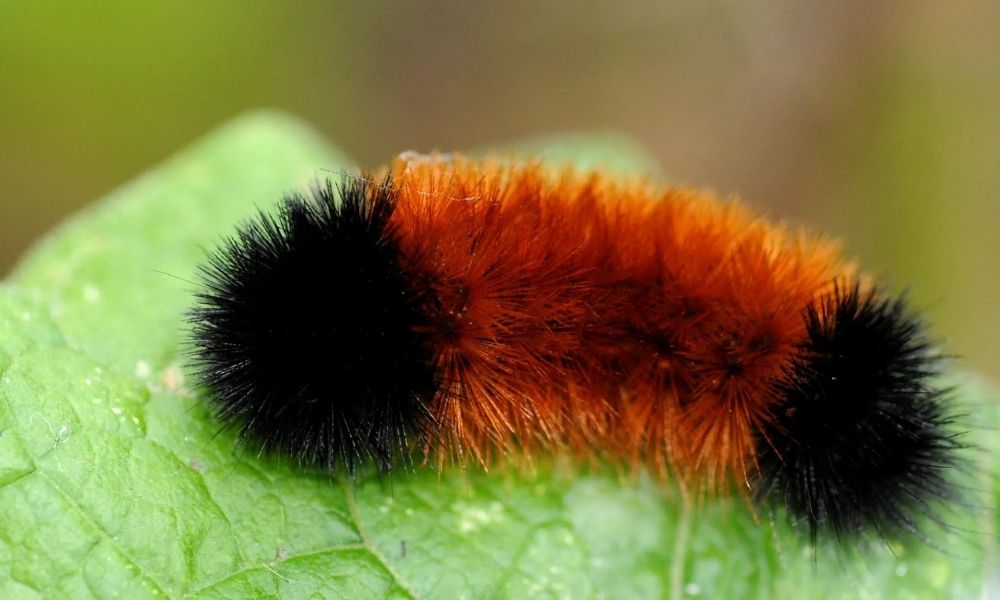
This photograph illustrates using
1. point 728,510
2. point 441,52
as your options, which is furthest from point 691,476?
point 441,52

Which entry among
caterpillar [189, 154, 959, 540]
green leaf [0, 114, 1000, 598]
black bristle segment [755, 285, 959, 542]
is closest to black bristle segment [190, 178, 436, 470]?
caterpillar [189, 154, 959, 540]

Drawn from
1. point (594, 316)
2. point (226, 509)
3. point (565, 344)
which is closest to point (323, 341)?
point (226, 509)

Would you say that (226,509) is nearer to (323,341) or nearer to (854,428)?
(323,341)

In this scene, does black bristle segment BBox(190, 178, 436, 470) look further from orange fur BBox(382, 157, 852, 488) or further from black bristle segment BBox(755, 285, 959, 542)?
black bristle segment BBox(755, 285, 959, 542)

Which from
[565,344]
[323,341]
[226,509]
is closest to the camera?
[323,341]

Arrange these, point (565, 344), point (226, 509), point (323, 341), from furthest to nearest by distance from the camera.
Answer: point (565, 344) < point (226, 509) < point (323, 341)

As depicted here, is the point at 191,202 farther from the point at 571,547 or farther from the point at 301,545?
the point at 571,547

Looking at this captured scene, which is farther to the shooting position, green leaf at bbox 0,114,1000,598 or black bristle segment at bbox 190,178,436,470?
black bristle segment at bbox 190,178,436,470
